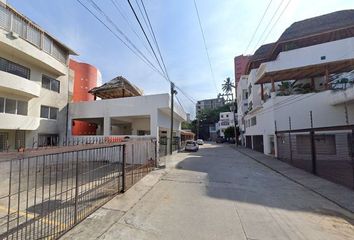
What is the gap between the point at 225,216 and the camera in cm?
502

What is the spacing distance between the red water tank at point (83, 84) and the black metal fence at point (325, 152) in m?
20.7

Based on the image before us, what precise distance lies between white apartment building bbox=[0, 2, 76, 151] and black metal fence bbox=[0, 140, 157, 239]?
782 centimetres

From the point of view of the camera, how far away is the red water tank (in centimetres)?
2275

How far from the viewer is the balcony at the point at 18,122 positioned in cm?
1323

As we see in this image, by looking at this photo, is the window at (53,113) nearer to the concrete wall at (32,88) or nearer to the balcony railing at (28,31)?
the concrete wall at (32,88)

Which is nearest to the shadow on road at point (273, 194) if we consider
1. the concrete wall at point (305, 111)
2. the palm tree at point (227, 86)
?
the concrete wall at point (305, 111)

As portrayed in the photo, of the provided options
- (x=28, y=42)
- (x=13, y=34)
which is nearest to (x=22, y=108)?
(x=28, y=42)

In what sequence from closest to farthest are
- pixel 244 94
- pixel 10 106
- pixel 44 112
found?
pixel 10 106
pixel 44 112
pixel 244 94

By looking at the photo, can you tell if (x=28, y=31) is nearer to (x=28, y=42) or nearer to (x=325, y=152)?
(x=28, y=42)

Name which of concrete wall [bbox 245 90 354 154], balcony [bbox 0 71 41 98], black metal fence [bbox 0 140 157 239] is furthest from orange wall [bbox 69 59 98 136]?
concrete wall [bbox 245 90 354 154]

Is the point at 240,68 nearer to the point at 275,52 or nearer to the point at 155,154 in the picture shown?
the point at 275,52

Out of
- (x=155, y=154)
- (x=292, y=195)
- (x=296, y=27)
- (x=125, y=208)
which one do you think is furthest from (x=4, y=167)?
(x=296, y=27)

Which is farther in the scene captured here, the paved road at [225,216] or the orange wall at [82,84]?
the orange wall at [82,84]

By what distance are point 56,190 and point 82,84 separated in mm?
21720
